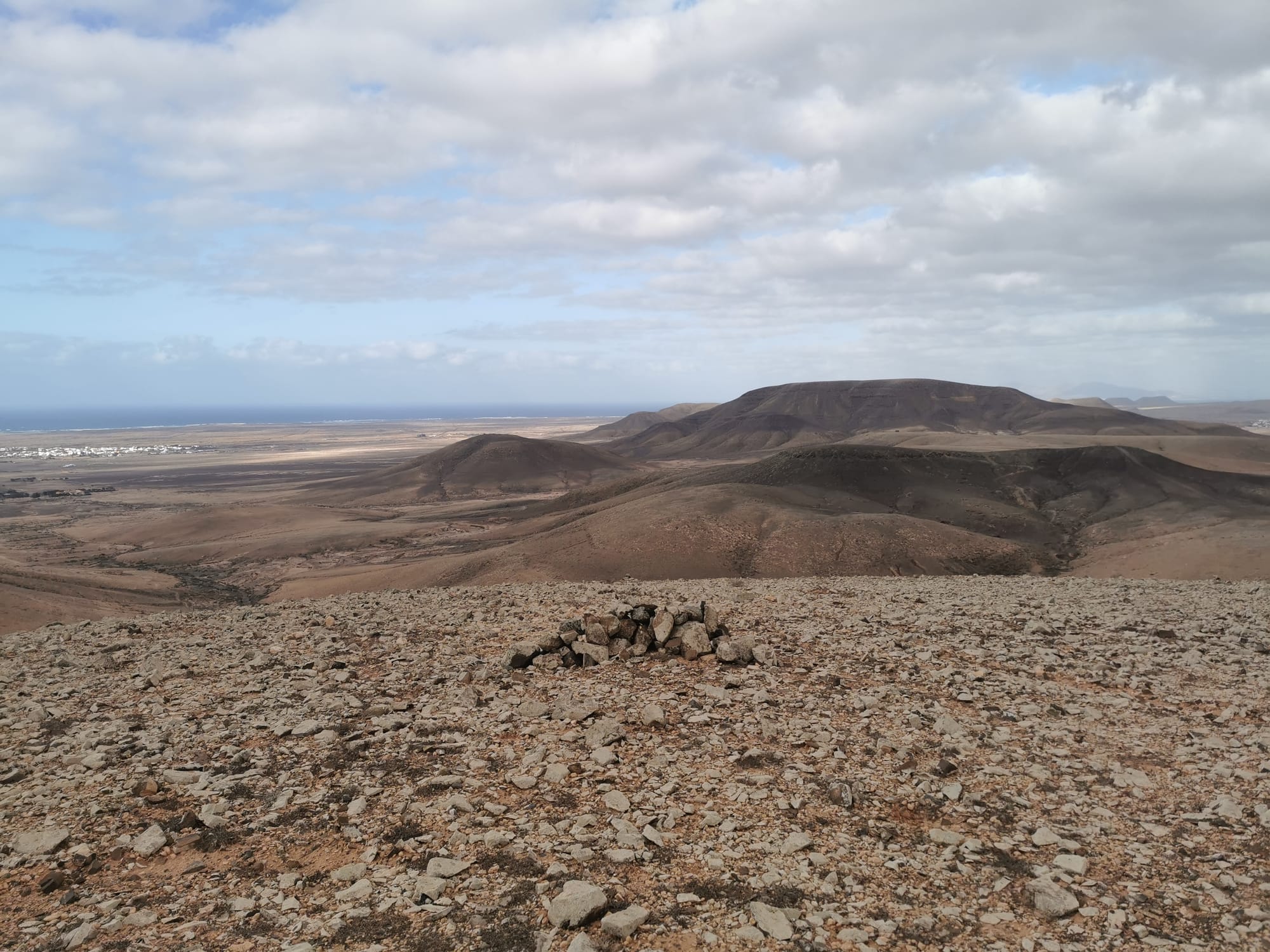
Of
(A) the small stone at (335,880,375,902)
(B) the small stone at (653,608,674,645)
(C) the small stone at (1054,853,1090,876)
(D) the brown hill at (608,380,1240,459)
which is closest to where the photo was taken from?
(A) the small stone at (335,880,375,902)

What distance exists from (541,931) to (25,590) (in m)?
28.3

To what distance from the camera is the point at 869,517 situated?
110ft

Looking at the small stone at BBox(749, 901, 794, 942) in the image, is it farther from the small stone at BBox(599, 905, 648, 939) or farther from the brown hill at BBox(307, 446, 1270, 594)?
the brown hill at BBox(307, 446, 1270, 594)

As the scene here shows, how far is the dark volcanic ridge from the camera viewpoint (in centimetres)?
2992

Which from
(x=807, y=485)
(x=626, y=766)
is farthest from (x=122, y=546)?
(x=626, y=766)

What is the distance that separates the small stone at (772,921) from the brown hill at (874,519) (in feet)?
76.3

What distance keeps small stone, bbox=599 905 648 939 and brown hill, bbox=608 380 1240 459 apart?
364 feet

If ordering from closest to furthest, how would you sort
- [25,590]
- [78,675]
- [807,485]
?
1. [78,675]
2. [25,590]
3. [807,485]

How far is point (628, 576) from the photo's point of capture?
28922 millimetres

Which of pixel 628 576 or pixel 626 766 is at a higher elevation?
pixel 626 766

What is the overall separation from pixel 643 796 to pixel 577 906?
1710mm

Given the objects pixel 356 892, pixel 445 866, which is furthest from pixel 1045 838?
pixel 356 892

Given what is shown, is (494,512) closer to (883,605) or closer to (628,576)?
(628,576)

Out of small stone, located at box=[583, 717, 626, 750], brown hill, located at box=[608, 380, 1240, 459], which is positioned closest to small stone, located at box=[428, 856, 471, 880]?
small stone, located at box=[583, 717, 626, 750]
